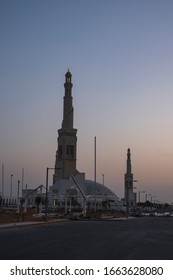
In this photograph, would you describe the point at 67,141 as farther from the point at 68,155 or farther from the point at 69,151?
the point at 68,155

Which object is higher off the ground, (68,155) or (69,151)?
(69,151)

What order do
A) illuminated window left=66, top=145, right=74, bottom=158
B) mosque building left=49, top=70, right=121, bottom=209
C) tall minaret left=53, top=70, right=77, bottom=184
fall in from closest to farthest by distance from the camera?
1. mosque building left=49, top=70, right=121, bottom=209
2. tall minaret left=53, top=70, right=77, bottom=184
3. illuminated window left=66, top=145, right=74, bottom=158

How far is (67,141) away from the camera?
190 metres

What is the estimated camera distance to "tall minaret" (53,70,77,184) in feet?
614

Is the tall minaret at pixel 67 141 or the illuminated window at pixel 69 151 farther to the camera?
the illuminated window at pixel 69 151

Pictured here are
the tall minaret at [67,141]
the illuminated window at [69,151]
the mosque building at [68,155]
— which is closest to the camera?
the mosque building at [68,155]

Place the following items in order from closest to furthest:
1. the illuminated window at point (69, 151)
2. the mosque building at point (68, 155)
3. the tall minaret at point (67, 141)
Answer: the mosque building at point (68, 155) → the tall minaret at point (67, 141) → the illuminated window at point (69, 151)

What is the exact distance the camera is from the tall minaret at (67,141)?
187m

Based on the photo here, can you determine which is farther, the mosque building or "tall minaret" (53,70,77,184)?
"tall minaret" (53,70,77,184)

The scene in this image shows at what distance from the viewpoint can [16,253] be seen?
1920 cm

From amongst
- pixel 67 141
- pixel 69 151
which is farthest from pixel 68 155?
pixel 67 141

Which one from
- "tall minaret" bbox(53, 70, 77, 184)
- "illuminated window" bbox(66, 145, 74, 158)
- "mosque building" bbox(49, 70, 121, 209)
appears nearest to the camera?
"mosque building" bbox(49, 70, 121, 209)

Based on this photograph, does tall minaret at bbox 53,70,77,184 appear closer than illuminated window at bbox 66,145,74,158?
Yes
